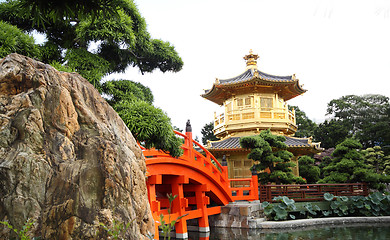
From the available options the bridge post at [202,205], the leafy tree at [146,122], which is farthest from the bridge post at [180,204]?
the leafy tree at [146,122]

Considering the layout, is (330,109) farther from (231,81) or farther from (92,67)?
(92,67)

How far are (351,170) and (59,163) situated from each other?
43.1ft

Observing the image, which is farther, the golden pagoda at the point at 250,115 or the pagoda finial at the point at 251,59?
the pagoda finial at the point at 251,59

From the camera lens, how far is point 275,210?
38.9 feet

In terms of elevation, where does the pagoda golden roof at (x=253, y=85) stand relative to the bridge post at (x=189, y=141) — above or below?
above

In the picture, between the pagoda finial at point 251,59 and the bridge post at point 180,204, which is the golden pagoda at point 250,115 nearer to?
the pagoda finial at point 251,59

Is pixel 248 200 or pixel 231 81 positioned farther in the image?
pixel 231 81

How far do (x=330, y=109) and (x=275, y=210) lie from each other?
83.1 feet

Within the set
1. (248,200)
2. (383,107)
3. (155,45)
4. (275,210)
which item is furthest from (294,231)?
(383,107)

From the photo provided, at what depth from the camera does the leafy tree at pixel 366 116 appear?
27.0 m

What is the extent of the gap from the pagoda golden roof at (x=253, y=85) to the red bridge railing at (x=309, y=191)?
5.87 meters

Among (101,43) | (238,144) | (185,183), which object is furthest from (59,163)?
(238,144)

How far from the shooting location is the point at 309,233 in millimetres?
10297

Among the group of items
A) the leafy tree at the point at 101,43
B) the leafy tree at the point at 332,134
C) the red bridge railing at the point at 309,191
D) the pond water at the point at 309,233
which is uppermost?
the leafy tree at the point at 101,43
